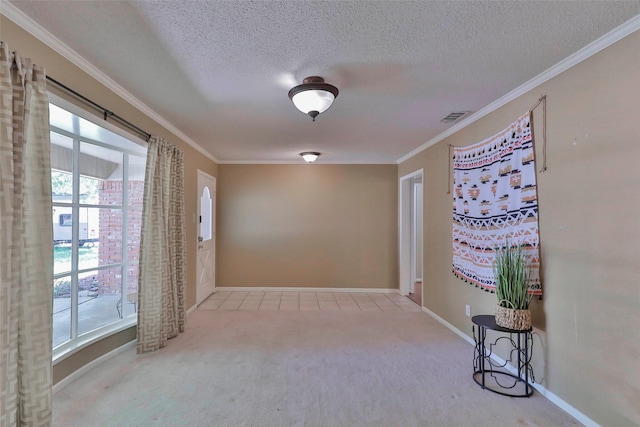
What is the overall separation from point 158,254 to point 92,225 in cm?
62

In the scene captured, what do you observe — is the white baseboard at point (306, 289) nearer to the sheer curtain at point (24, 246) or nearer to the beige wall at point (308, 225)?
the beige wall at point (308, 225)

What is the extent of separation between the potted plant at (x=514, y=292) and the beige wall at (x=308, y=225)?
3.26 metres

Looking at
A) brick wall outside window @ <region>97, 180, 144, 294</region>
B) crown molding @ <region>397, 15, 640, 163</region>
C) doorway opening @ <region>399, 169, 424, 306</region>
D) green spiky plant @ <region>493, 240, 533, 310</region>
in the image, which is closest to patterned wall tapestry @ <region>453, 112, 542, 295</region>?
green spiky plant @ <region>493, 240, 533, 310</region>

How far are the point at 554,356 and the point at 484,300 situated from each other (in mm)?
799

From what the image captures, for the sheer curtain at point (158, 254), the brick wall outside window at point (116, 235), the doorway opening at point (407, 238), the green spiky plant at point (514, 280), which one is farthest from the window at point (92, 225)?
the doorway opening at point (407, 238)

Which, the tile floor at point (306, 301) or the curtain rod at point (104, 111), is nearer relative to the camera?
the curtain rod at point (104, 111)

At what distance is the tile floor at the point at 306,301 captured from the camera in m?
4.55

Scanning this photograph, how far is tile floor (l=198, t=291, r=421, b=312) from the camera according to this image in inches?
179

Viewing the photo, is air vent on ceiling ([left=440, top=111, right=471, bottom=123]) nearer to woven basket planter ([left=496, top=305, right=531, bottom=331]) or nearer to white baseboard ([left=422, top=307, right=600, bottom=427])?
woven basket planter ([left=496, top=305, right=531, bottom=331])

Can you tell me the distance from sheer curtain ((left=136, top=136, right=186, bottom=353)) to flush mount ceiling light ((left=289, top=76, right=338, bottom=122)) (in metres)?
1.68

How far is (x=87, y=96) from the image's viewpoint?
2236 millimetres

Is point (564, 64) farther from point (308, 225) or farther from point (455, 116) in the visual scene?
point (308, 225)

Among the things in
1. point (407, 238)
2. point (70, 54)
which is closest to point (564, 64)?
point (70, 54)

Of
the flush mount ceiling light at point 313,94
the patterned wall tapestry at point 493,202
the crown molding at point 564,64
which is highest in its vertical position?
the crown molding at point 564,64
